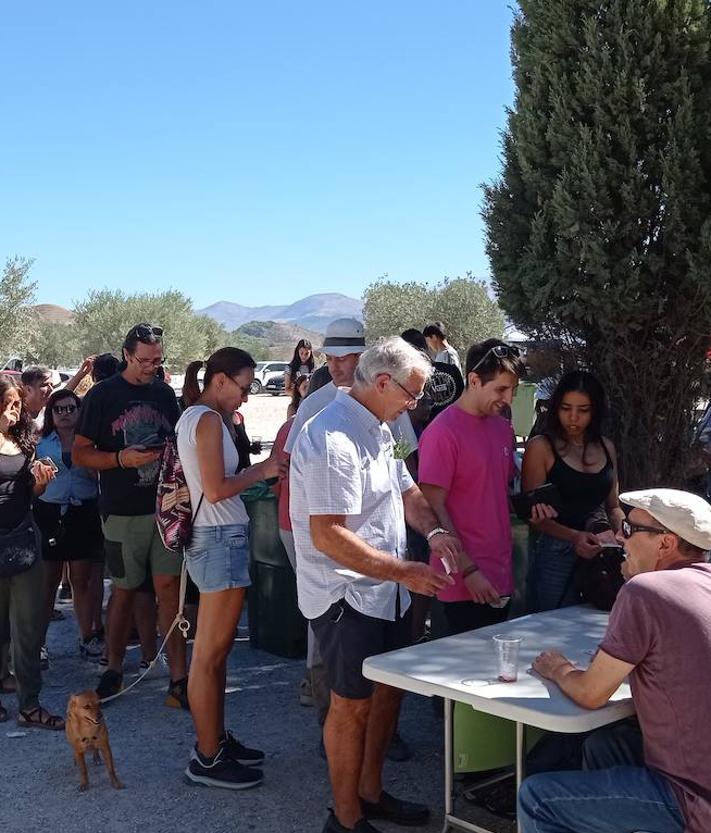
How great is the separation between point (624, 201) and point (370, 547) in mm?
3301

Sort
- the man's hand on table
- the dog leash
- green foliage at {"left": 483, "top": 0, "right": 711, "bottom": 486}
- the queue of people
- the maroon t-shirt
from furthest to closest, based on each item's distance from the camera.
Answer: green foliage at {"left": 483, "top": 0, "right": 711, "bottom": 486}
the dog leash
the man's hand on table
the queue of people
the maroon t-shirt

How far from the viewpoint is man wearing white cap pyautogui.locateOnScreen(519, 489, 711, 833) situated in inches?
99.3

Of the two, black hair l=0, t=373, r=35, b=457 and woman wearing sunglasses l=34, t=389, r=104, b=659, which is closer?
black hair l=0, t=373, r=35, b=457

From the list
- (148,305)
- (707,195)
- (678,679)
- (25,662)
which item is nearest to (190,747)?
(25,662)

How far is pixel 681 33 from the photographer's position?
5.49m

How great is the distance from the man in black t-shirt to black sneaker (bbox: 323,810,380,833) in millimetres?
1740

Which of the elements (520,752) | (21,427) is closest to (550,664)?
(520,752)

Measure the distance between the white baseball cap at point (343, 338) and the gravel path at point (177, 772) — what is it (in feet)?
6.13

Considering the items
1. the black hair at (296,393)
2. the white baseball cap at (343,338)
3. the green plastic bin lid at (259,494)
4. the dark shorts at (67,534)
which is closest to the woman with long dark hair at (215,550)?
the white baseball cap at (343,338)

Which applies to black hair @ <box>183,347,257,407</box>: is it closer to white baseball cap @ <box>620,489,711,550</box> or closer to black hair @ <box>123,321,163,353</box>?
black hair @ <box>123,321,163,353</box>

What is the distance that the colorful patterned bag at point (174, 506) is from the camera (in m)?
4.04

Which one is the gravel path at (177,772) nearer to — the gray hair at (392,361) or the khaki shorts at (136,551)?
the khaki shorts at (136,551)

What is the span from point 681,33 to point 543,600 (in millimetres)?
3365

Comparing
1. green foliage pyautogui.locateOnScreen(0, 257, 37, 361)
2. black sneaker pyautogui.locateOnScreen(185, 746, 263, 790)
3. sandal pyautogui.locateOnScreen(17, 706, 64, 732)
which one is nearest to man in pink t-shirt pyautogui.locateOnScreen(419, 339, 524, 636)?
black sneaker pyautogui.locateOnScreen(185, 746, 263, 790)
